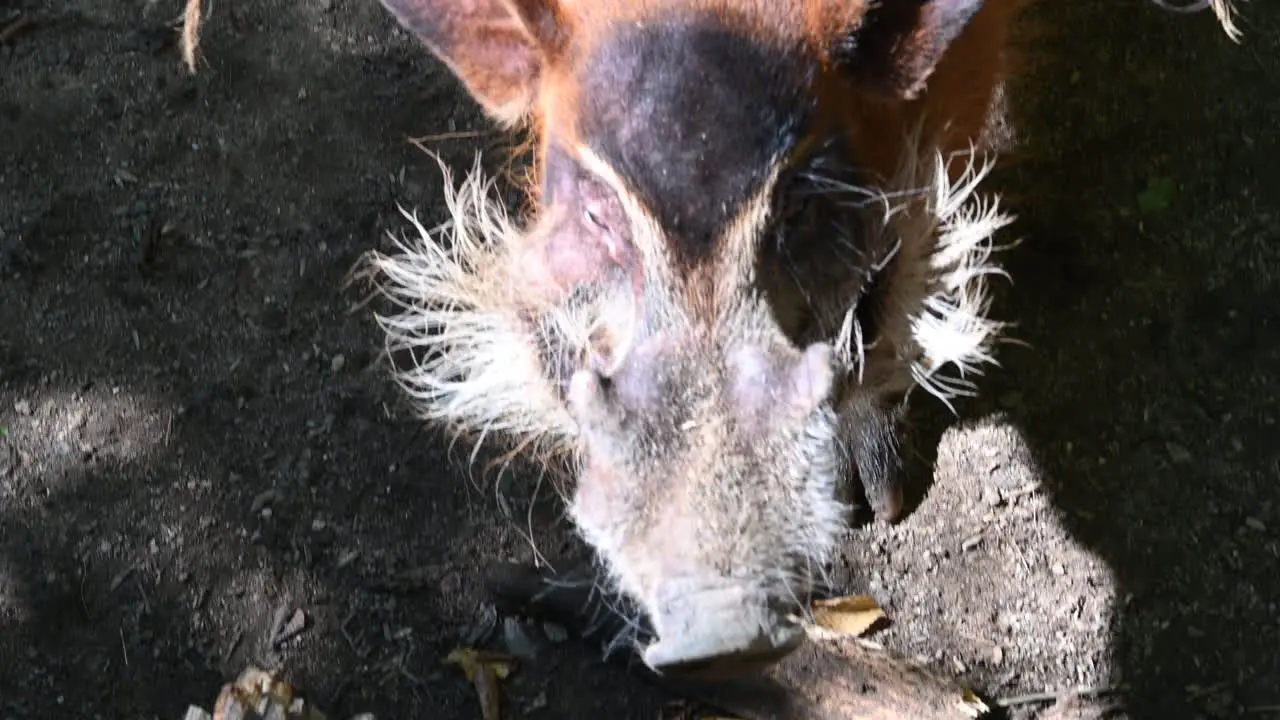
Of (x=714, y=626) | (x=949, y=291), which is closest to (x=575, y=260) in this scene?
(x=714, y=626)

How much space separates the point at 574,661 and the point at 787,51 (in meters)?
1.22

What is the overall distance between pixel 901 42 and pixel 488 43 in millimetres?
570

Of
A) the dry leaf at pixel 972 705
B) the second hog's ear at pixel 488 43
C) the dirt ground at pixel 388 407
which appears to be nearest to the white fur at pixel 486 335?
the second hog's ear at pixel 488 43

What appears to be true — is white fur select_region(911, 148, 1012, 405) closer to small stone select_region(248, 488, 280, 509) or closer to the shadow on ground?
the shadow on ground

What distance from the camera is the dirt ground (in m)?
2.15

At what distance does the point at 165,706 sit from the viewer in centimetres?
211

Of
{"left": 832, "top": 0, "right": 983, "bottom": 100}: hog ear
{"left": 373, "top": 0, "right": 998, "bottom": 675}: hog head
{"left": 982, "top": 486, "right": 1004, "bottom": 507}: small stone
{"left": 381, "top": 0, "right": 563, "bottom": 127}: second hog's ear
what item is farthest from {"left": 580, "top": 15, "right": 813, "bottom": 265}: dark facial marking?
{"left": 982, "top": 486, "right": 1004, "bottom": 507}: small stone

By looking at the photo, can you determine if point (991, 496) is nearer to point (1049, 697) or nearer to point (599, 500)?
point (1049, 697)

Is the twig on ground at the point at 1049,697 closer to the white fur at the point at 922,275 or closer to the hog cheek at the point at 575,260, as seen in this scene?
the white fur at the point at 922,275

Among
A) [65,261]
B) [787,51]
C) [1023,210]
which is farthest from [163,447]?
[1023,210]

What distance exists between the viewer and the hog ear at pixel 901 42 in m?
1.46

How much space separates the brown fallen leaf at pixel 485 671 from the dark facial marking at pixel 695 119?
3.51 ft

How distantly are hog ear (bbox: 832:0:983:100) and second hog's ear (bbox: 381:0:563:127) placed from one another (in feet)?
1.30

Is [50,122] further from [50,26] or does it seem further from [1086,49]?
[1086,49]
